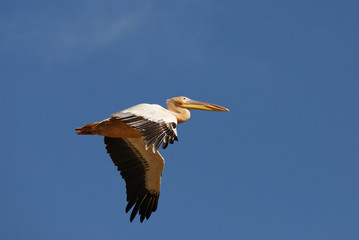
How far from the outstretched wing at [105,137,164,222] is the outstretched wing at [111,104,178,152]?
2.50 m

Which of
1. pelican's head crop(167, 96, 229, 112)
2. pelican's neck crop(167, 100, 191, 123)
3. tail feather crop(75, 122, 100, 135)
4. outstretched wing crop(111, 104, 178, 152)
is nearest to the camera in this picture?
outstretched wing crop(111, 104, 178, 152)

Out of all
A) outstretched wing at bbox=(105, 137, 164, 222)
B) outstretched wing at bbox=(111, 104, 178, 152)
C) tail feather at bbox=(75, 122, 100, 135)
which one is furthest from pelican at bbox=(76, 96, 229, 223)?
outstretched wing at bbox=(111, 104, 178, 152)

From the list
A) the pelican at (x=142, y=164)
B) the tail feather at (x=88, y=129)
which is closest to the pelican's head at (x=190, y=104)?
the pelican at (x=142, y=164)

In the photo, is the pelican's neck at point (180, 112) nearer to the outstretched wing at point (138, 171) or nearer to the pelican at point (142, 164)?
the pelican at point (142, 164)

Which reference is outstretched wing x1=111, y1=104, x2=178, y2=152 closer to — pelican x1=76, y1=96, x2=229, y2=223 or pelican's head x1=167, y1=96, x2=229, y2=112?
pelican x1=76, y1=96, x2=229, y2=223

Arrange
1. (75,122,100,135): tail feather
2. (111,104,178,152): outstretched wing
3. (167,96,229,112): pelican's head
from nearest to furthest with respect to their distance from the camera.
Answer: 1. (111,104,178,152): outstretched wing
2. (75,122,100,135): tail feather
3. (167,96,229,112): pelican's head

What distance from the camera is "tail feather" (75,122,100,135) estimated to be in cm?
1273

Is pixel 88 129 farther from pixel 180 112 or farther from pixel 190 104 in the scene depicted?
pixel 190 104

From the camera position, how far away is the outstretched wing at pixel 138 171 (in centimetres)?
1431

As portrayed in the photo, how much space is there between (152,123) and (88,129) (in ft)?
7.42

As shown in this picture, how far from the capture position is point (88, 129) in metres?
12.8

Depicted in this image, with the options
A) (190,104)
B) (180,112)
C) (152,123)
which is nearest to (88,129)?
(152,123)

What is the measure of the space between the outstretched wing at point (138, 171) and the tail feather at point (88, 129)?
4.99ft

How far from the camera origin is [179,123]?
13844 mm
